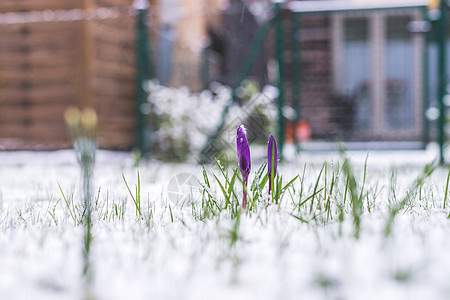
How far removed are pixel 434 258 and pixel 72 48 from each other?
220 inches

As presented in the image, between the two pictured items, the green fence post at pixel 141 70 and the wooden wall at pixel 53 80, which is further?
the wooden wall at pixel 53 80

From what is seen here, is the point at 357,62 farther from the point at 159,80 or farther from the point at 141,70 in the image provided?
the point at 141,70

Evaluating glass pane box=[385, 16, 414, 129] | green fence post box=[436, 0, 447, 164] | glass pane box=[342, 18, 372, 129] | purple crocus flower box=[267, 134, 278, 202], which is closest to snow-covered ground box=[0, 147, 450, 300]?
purple crocus flower box=[267, 134, 278, 202]

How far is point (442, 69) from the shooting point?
4.53m

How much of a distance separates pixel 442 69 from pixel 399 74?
16.9 ft

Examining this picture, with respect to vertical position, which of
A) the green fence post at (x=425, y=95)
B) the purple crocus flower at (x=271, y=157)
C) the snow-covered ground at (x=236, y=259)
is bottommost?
the snow-covered ground at (x=236, y=259)

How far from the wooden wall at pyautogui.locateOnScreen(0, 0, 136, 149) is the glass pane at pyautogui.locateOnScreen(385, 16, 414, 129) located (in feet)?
15.8

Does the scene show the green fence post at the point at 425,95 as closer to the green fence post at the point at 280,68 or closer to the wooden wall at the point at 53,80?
the green fence post at the point at 280,68

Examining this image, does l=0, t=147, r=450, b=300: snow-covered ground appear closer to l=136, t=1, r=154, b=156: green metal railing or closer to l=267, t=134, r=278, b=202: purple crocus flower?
l=267, t=134, r=278, b=202: purple crocus flower

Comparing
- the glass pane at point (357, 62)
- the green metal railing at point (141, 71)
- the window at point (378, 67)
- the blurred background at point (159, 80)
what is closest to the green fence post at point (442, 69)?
the blurred background at point (159, 80)

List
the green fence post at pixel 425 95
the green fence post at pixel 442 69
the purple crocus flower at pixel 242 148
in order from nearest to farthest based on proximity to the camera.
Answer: the purple crocus flower at pixel 242 148 → the green fence post at pixel 442 69 → the green fence post at pixel 425 95

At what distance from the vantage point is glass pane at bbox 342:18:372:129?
9477 mm

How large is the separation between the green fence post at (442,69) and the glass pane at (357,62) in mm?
4671

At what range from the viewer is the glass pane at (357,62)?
31.1 ft
